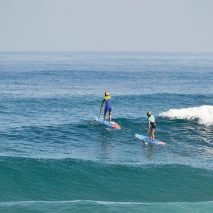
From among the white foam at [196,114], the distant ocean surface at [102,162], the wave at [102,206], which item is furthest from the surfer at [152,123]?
the wave at [102,206]

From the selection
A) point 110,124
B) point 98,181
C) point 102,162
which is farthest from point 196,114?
point 98,181

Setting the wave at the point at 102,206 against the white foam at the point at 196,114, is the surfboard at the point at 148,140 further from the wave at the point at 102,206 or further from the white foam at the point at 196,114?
the wave at the point at 102,206

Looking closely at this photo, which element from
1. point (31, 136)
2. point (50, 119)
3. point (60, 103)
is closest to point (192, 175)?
point (31, 136)

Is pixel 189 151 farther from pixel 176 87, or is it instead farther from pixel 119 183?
pixel 176 87

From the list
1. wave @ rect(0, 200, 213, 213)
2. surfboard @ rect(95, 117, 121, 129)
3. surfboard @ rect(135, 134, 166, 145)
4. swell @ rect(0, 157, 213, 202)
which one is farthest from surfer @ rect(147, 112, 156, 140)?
wave @ rect(0, 200, 213, 213)

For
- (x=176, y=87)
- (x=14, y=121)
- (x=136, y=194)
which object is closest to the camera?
(x=136, y=194)

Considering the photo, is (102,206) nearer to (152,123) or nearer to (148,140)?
(148,140)

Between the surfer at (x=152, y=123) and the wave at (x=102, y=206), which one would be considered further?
the surfer at (x=152, y=123)

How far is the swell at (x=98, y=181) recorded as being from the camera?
65.0 feet

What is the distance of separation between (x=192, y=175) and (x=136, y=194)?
3266mm

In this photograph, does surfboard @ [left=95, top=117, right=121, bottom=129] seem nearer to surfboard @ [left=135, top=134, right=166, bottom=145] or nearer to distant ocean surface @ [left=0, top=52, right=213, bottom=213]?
distant ocean surface @ [left=0, top=52, right=213, bottom=213]

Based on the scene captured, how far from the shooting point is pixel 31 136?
1155 inches

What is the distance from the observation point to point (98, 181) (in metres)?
21.5

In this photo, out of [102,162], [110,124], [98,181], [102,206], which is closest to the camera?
[102,206]
